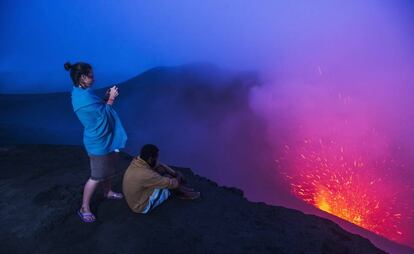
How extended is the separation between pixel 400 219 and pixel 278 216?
10039mm

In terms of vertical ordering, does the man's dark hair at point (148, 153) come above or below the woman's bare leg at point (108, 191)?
above

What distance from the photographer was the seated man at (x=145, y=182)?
174 inches

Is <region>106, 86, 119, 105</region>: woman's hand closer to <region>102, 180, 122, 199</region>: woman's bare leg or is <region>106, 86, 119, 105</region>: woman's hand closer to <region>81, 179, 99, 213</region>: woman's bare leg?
<region>81, 179, 99, 213</region>: woman's bare leg

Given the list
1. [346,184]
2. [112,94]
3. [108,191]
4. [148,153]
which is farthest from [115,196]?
[346,184]

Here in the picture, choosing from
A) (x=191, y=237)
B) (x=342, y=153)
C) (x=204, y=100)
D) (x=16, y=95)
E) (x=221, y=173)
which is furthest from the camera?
(x=204, y=100)

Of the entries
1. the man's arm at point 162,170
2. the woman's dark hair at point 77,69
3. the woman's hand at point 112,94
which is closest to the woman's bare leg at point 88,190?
the man's arm at point 162,170

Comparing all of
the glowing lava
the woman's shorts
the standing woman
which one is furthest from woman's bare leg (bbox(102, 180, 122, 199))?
the glowing lava

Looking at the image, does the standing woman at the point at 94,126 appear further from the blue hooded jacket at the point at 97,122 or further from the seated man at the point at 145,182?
the seated man at the point at 145,182

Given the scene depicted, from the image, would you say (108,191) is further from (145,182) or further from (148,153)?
(148,153)

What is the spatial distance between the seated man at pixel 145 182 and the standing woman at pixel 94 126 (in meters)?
0.30

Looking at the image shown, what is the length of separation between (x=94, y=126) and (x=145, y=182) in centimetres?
94

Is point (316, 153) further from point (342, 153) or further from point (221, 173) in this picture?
point (221, 173)

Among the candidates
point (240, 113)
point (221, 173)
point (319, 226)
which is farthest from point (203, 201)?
point (240, 113)

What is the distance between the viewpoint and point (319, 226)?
5.04 m
